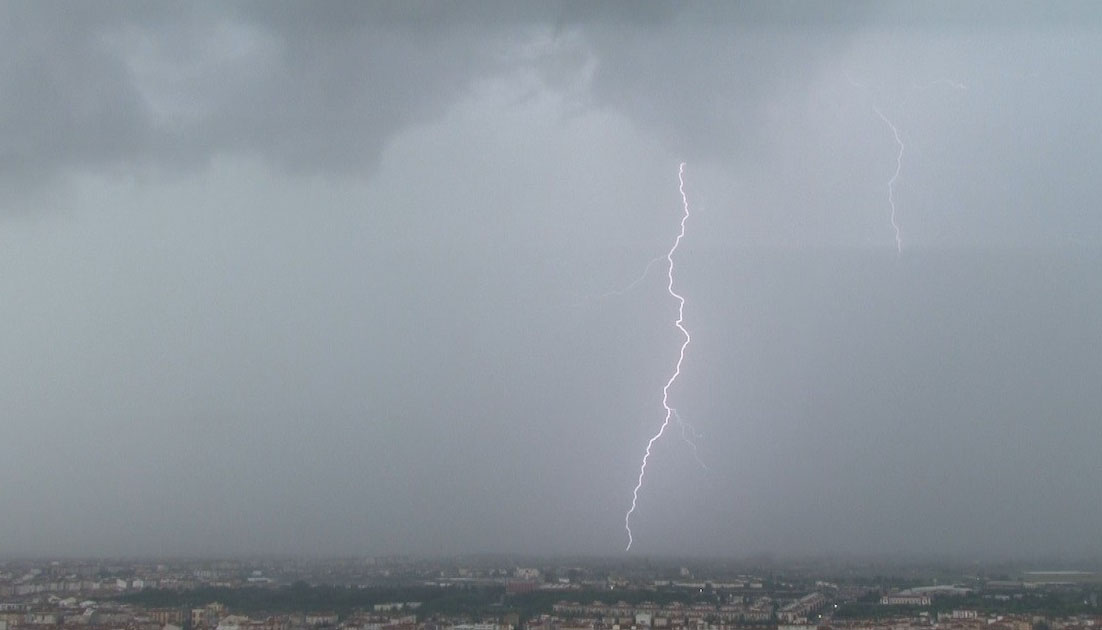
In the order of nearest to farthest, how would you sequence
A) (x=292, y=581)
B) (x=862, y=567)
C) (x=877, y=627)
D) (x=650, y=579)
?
1. (x=877, y=627)
2. (x=292, y=581)
3. (x=650, y=579)
4. (x=862, y=567)


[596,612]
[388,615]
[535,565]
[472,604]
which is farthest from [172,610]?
[535,565]

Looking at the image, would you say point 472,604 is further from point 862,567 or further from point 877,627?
point 862,567

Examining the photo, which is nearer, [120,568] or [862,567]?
[120,568]

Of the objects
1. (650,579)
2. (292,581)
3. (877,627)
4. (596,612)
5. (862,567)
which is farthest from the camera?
(862,567)

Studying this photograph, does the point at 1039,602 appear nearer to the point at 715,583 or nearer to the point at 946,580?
the point at 946,580

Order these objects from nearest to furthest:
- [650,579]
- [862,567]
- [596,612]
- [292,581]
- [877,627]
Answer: [877,627] < [596,612] < [292,581] < [650,579] < [862,567]

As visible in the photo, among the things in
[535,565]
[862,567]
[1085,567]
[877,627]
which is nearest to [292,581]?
[535,565]
